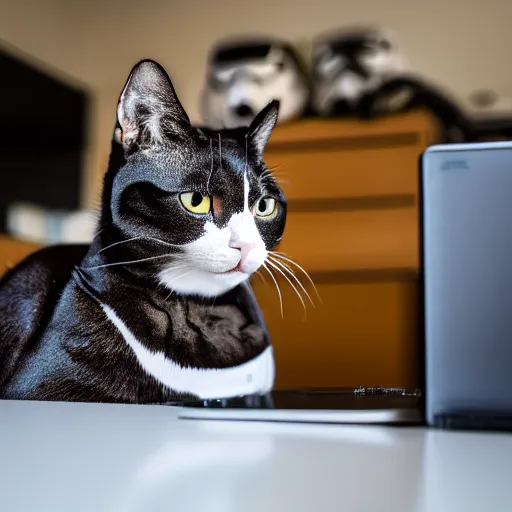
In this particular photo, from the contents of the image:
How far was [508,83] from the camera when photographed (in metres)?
2.18

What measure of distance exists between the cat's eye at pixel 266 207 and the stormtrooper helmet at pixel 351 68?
1.35 metres

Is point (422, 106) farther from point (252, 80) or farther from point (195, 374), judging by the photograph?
point (195, 374)

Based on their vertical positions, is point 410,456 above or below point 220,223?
below

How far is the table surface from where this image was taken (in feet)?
0.83

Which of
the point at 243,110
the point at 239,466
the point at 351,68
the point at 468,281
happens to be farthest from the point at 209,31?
the point at 239,466

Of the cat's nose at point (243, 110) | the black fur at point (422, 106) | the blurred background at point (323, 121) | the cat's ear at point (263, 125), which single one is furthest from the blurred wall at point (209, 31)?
the cat's ear at point (263, 125)

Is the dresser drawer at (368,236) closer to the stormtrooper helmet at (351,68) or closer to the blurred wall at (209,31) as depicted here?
the stormtrooper helmet at (351,68)

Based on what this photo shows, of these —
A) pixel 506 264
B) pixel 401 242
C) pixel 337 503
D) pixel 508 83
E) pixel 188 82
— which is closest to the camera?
pixel 337 503

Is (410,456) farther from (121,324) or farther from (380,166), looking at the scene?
(380,166)

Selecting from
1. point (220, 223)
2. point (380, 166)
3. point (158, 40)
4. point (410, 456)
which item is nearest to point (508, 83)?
point (380, 166)

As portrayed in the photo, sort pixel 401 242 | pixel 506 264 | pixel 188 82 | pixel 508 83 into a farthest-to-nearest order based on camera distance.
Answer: pixel 188 82 < pixel 508 83 < pixel 401 242 < pixel 506 264

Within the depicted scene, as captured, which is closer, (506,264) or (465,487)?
(465,487)

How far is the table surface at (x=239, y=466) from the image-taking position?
0.25 m

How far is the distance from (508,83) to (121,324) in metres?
2.04
